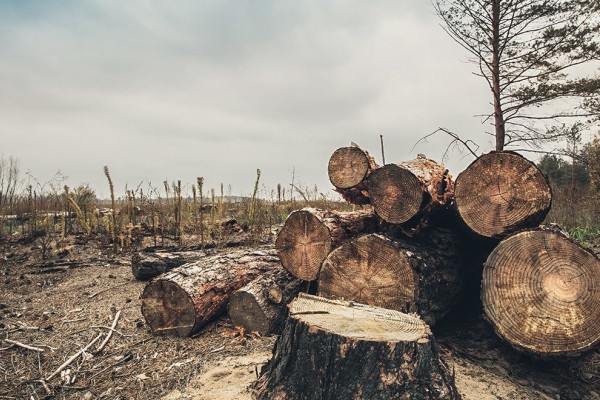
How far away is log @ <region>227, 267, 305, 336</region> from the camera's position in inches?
148

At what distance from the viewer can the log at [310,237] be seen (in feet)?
12.5

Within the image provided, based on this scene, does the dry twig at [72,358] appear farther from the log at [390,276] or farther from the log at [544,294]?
the log at [544,294]

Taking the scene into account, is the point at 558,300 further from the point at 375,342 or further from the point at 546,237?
the point at 375,342

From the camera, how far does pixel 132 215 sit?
32.0ft

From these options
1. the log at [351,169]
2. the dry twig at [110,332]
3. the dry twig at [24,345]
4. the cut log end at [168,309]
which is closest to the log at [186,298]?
the cut log end at [168,309]

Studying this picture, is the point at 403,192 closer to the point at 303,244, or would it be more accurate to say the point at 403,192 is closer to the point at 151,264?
the point at 303,244

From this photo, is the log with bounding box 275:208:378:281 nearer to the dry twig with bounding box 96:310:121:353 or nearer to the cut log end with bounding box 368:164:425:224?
the cut log end with bounding box 368:164:425:224

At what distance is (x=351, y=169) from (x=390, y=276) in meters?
1.16

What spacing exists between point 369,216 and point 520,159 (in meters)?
1.66

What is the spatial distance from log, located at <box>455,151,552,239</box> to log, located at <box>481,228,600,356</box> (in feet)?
0.81

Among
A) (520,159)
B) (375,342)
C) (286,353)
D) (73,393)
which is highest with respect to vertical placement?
(520,159)

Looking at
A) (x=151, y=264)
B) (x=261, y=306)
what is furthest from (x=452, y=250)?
(x=151, y=264)

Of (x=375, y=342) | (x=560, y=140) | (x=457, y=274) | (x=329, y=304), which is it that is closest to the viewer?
(x=375, y=342)

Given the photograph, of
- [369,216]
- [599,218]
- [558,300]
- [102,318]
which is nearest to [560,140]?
[599,218]
